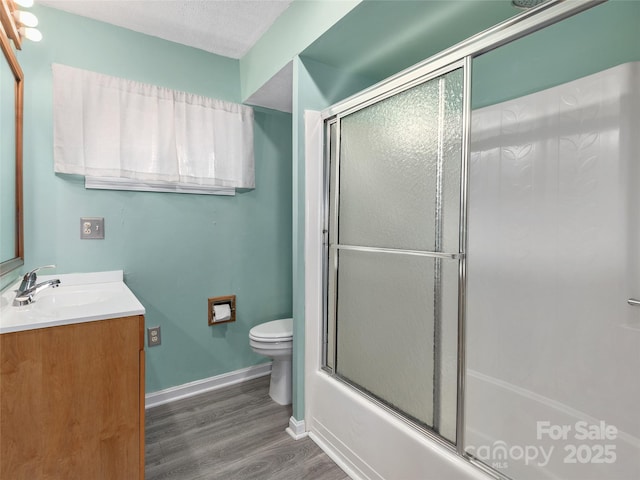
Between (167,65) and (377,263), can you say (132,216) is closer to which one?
(167,65)

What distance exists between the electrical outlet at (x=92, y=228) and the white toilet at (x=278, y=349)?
1.13 meters

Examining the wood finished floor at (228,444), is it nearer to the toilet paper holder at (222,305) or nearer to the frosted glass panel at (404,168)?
the toilet paper holder at (222,305)

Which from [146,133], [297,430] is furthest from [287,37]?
[297,430]

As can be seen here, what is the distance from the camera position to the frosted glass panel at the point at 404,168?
1.31m

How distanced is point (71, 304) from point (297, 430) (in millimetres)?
1341

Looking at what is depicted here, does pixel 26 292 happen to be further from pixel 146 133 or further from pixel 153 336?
pixel 146 133

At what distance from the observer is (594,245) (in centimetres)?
160

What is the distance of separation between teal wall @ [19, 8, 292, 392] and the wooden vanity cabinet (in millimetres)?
1027

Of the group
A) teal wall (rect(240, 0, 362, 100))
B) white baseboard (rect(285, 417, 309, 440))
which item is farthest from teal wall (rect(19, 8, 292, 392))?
white baseboard (rect(285, 417, 309, 440))

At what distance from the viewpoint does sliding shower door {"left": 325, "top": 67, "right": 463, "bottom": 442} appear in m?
1.32

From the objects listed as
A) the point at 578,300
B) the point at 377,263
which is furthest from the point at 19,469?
the point at 578,300


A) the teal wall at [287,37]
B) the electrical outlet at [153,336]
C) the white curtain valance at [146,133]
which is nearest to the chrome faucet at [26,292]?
the white curtain valance at [146,133]

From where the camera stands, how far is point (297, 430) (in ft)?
6.35

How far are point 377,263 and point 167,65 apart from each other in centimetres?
191
